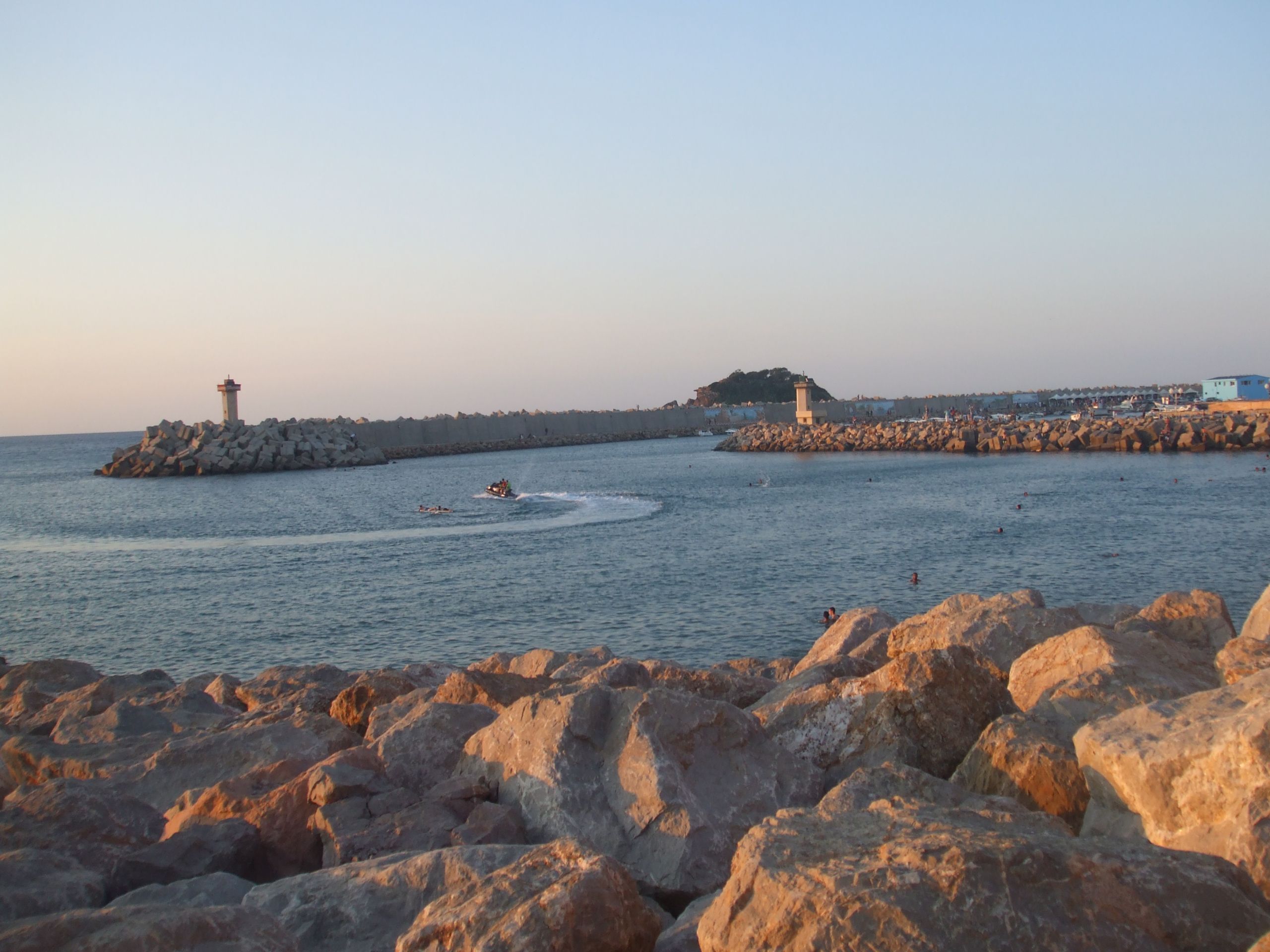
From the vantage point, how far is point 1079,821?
443 cm

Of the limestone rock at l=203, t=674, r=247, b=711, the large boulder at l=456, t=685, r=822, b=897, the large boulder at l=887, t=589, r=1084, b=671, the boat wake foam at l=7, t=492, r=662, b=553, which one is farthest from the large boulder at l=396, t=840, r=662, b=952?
the boat wake foam at l=7, t=492, r=662, b=553

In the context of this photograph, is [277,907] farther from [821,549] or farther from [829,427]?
[829,427]

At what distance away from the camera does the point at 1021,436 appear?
65.8 metres

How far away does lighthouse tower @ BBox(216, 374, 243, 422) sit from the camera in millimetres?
75625

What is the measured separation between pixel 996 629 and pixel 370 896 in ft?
17.8

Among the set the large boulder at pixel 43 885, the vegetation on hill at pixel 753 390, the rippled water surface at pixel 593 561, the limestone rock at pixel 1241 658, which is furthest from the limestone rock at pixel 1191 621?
the vegetation on hill at pixel 753 390

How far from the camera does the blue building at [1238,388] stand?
86.7 meters

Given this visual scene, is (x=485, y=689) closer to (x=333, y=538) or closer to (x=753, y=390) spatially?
(x=333, y=538)

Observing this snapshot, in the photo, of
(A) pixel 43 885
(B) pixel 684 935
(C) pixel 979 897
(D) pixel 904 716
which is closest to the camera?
(C) pixel 979 897

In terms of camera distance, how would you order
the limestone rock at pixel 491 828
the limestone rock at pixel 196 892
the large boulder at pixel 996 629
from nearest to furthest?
1. the limestone rock at pixel 196 892
2. the limestone rock at pixel 491 828
3. the large boulder at pixel 996 629

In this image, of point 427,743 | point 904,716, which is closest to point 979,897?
point 904,716

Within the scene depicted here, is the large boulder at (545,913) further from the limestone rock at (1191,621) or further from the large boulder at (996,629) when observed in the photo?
the limestone rock at (1191,621)

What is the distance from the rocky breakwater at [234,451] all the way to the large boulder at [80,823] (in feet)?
227

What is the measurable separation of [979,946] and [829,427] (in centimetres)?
8074
